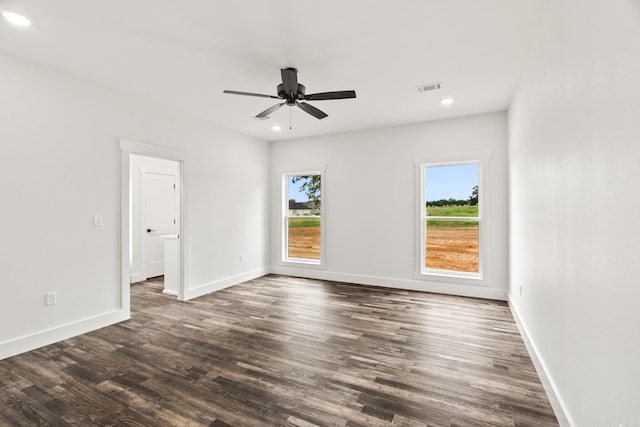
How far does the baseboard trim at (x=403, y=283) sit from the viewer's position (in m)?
4.54

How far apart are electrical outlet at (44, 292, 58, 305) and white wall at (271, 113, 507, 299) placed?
3650 millimetres

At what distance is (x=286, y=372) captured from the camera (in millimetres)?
2514

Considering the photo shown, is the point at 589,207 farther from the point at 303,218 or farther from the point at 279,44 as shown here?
the point at 303,218

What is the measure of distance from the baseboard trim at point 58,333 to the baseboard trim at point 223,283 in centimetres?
96

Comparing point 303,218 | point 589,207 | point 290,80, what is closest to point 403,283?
point 303,218

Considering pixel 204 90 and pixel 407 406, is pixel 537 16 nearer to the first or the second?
pixel 407 406

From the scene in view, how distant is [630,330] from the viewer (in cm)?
108

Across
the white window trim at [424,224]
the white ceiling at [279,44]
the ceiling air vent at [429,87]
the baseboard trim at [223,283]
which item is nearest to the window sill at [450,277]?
the white window trim at [424,224]

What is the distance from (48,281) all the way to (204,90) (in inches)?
102

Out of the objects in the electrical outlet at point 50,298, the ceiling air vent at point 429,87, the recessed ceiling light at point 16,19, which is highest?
the ceiling air vent at point 429,87

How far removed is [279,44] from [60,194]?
2.69m

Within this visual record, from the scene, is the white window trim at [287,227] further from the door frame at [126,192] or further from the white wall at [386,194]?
the door frame at [126,192]

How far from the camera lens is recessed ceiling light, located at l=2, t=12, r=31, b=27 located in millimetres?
2238

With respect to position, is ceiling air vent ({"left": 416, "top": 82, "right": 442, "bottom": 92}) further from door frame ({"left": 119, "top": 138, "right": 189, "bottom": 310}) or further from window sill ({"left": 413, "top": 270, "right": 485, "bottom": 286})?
door frame ({"left": 119, "top": 138, "right": 189, "bottom": 310})
